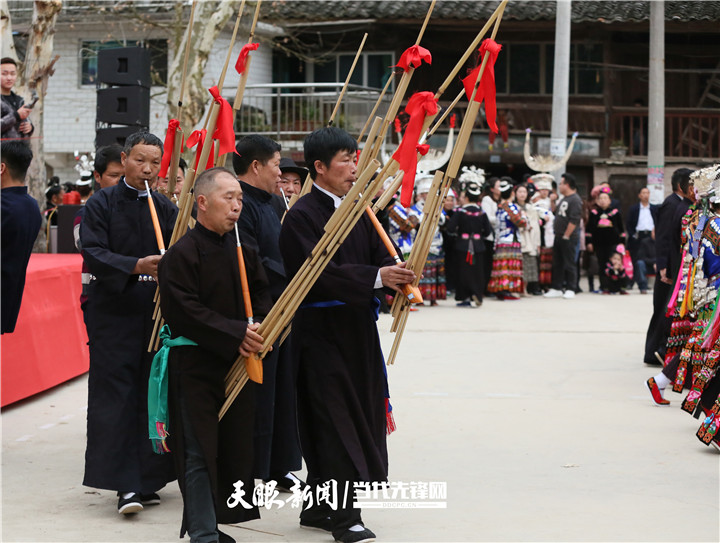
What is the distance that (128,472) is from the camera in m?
4.92

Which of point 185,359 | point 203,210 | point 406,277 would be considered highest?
point 203,210

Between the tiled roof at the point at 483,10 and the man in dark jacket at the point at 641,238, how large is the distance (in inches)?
201

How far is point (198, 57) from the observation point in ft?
49.2

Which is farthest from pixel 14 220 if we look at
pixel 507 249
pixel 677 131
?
pixel 677 131

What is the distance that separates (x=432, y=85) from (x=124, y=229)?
1810 centimetres

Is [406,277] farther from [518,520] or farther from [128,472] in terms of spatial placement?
[128,472]

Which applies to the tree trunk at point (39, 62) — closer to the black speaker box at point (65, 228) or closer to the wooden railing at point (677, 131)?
the black speaker box at point (65, 228)

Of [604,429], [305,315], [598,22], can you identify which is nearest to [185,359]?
[305,315]

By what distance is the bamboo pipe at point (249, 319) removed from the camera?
4.24m

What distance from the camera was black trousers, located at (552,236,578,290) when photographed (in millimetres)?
15750

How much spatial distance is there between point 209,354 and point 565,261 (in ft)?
39.6

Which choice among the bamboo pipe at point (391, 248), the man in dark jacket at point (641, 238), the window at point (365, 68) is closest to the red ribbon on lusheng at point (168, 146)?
the bamboo pipe at point (391, 248)

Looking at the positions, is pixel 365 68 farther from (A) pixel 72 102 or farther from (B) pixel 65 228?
(B) pixel 65 228

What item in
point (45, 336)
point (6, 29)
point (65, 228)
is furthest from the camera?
point (6, 29)
